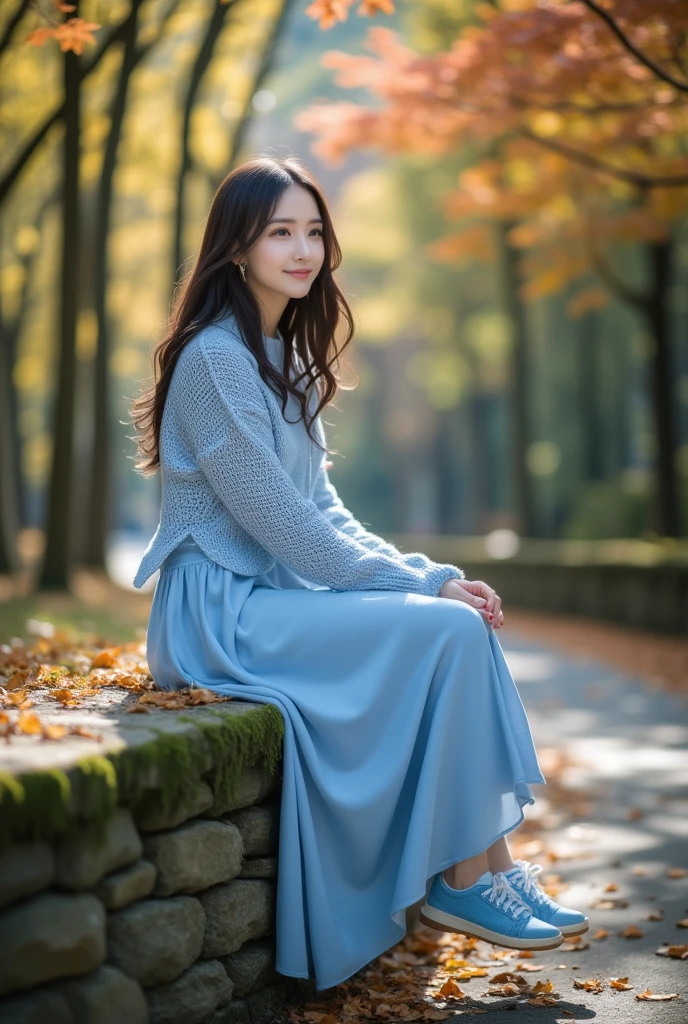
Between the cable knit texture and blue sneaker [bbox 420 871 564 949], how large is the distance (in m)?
0.80

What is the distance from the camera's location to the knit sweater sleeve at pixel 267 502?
320 cm

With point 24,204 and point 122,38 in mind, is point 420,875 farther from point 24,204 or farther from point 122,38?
point 24,204

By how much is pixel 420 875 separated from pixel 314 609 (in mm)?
735

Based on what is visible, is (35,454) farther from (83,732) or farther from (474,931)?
(83,732)

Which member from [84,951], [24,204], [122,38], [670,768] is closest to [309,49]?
[24,204]

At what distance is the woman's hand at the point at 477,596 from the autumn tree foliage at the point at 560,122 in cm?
265

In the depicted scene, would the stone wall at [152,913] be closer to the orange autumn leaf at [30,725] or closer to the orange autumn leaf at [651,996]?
the orange autumn leaf at [30,725]

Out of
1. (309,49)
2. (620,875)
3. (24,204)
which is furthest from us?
(24,204)

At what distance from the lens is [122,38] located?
9.02 metres

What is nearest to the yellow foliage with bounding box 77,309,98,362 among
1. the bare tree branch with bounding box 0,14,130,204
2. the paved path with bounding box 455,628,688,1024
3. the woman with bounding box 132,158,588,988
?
the bare tree branch with bounding box 0,14,130,204

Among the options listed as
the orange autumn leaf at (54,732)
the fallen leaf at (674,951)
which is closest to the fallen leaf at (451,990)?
the fallen leaf at (674,951)

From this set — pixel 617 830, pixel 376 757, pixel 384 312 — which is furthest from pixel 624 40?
pixel 384 312

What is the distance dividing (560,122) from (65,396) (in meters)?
4.94

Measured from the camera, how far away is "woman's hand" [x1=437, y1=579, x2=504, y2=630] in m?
3.17
